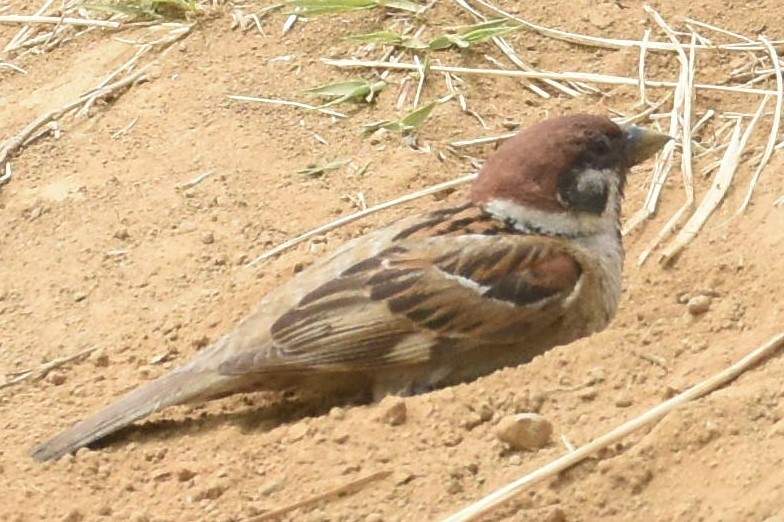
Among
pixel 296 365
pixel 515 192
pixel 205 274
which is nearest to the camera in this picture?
pixel 296 365

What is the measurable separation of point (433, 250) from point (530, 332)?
0.35 metres

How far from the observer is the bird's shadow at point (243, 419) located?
3.76 m

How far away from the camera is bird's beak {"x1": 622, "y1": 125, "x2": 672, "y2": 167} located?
167 inches

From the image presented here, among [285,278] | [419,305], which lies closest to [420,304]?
[419,305]

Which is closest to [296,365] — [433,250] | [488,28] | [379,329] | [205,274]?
[379,329]

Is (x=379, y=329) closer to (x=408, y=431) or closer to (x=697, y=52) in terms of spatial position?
(x=408, y=431)

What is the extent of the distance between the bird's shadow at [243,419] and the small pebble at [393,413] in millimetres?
520

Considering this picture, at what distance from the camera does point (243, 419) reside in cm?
390

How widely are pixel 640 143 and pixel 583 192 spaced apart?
0.86ft

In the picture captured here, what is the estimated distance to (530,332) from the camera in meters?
3.94

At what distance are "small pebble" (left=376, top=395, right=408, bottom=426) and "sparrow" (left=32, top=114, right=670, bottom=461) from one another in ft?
1.52

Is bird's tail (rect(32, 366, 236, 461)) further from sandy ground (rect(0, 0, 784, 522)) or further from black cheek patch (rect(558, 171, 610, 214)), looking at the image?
black cheek patch (rect(558, 171, 610, 214))

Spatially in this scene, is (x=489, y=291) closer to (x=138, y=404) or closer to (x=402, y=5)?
(x=138, y=404)

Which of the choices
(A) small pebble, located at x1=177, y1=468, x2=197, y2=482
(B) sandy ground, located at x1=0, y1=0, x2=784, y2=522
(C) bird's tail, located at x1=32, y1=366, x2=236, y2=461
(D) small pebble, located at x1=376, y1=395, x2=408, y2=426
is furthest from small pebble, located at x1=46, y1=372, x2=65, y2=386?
(D) small pebble, located at x1=376, y1=395, x2=408, y2=426
